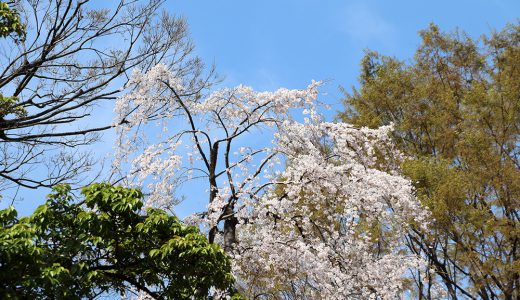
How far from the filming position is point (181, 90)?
36.8ft

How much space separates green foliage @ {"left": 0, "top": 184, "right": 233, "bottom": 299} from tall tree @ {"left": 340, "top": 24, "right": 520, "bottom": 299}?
6.57 metres

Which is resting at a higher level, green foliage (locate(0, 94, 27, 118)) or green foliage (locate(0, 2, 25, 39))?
green foliage (locate(0, 2, 25, 39))

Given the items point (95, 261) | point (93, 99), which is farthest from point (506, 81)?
point (95, 261)

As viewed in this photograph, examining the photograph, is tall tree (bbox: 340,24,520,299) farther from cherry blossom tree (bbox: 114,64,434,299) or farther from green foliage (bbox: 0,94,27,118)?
green foliage (bbox: 0,94,27,118)

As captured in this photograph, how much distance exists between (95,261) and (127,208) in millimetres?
964

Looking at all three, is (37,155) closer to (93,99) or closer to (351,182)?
(93,99)

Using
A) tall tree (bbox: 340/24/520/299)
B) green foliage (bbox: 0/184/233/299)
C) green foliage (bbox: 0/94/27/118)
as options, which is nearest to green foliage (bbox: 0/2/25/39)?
green foliage (bbox: 0/94/27/118)

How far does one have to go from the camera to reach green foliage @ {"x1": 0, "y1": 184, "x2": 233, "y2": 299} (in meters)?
7.27

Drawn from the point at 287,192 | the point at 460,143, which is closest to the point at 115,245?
the point at 287,192

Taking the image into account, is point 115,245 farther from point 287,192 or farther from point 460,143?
point 460,143

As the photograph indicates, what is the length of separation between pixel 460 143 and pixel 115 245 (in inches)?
354

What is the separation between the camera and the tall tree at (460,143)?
12625mm

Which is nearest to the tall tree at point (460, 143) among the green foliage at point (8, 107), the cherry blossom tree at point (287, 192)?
the cherry blossom tree at point (287, 192)

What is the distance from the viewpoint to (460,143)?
13609 mm
